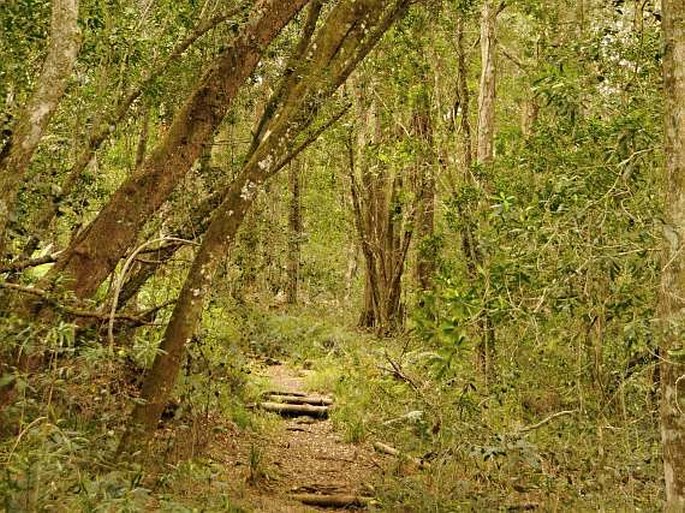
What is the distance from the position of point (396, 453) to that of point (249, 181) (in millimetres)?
4223

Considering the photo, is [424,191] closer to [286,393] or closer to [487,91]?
[487,91]

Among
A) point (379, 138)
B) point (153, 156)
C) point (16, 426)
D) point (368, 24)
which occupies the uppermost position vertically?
point (379, 138)

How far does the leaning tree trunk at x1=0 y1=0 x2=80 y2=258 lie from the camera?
14.7 ft

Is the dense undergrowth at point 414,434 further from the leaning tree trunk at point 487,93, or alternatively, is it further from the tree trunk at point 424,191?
the leaning tree trunk at point 487,93

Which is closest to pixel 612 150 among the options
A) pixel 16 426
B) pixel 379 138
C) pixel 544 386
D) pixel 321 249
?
pixel 544 386

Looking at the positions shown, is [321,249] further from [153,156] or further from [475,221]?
[153,156]

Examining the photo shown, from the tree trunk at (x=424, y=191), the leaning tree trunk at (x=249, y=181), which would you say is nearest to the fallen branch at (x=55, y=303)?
the leaning tree trunk at (x=249, y=181)

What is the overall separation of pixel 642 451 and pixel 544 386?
171 centimetres

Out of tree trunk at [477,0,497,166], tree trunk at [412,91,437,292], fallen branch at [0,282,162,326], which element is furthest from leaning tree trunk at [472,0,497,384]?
fallen branch at [0,282,162,326]

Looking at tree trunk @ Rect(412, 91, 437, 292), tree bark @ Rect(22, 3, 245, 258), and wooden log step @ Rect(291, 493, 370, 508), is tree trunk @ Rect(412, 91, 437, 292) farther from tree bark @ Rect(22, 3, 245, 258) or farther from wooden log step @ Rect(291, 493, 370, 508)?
tree bark @ Rect(22, 3, 245, 258)

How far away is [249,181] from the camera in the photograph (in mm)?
6168

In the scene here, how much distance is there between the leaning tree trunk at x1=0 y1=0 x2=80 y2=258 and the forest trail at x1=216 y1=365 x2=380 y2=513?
12.0 ft

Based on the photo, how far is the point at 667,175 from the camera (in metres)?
4.42

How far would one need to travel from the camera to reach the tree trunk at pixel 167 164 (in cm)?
592
